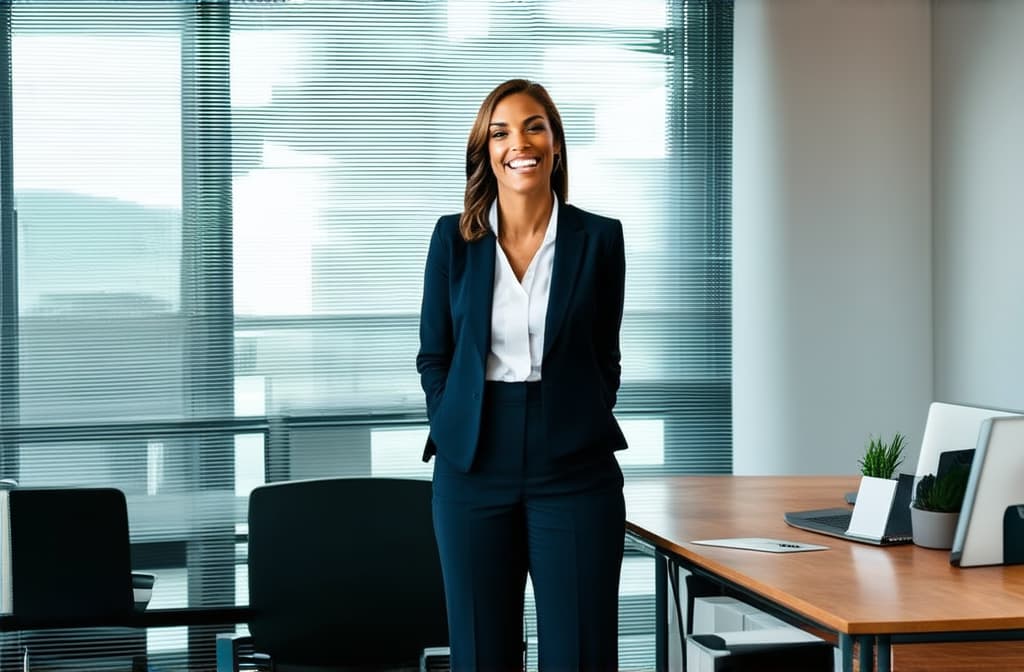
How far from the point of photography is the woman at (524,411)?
206cm

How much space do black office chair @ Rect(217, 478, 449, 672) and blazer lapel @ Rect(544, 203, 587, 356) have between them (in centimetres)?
83

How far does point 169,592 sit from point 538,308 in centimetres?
250

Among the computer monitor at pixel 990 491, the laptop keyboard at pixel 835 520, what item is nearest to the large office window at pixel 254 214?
the laptop keyboard at pixel 835 520

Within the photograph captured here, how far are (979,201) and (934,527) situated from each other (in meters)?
2.13

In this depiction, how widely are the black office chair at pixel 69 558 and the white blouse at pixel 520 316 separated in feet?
4.34

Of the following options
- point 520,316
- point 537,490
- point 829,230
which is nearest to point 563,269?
point 520,316

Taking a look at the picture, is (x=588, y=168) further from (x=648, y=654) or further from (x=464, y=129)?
(x=648, y=654)

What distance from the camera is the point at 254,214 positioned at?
4035 mm

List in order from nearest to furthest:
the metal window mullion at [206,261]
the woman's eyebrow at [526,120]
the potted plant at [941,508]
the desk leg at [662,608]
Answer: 1. the woman's eyebrow at [526,120]
2. the potted plant at [941,508]
3. the desk leg at [662,608]
4. the metal window mullion at [206,261]

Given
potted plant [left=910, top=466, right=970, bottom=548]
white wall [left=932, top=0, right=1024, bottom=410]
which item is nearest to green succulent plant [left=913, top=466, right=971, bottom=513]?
potted plant [left=910, top=466, right=970, bottom=548]

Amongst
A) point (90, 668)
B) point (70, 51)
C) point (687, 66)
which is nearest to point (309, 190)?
A: point (70, 51)

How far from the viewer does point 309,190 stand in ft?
13.3

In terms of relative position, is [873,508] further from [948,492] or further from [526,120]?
[526,120]

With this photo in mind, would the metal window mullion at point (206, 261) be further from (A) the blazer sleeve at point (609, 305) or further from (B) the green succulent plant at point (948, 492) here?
(B) the green succulent plant at point (948, 492)
